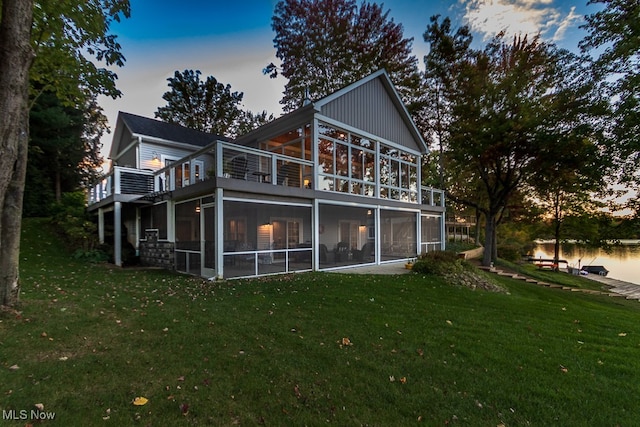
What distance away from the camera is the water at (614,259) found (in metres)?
22.7

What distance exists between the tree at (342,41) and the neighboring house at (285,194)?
7.08 metres

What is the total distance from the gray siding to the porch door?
5371 millimetres

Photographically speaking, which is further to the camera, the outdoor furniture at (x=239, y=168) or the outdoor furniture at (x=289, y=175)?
the outdoor furniture at (x=289, y=175)

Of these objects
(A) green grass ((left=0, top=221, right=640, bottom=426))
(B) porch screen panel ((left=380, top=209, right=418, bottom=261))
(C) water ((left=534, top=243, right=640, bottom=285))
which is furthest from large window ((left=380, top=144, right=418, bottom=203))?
(C) water ((left=534, top=243, right=640, bottom=285))

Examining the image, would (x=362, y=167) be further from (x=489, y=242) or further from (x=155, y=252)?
(x=489, y=242)

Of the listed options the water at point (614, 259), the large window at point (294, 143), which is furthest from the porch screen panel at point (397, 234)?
the water at point (614, 259)

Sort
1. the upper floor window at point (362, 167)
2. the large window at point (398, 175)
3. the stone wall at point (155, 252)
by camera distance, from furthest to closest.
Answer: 1. the large window at point (398, 175)
2. the upper floor window at point (362, 167)
3. the stone wall at point (155, 252)

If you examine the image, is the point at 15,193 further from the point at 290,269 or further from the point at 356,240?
the point at 356,240

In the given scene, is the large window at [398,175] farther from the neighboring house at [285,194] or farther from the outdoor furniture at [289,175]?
the outdoor furniture at [289,175]

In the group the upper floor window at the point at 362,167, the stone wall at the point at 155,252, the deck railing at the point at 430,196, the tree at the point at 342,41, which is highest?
the tree at the point at 342,41

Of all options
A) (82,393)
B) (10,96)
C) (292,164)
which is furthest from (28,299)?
(292,164)

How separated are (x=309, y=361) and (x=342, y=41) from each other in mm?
20110

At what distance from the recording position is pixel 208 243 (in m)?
8.37

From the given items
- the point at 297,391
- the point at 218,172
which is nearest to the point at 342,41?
the point at 218,172
